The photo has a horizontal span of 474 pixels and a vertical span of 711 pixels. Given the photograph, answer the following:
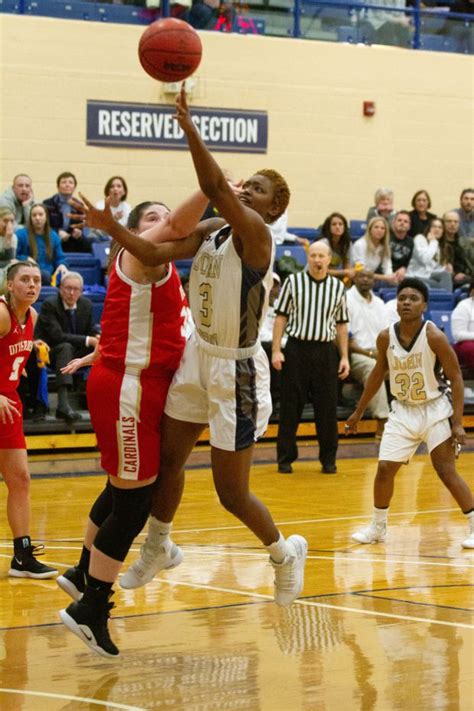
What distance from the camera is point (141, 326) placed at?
524 centimetres

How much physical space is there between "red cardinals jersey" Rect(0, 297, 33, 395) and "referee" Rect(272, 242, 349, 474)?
183 inches

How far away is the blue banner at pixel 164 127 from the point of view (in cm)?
1460

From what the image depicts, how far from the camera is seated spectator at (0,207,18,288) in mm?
11992

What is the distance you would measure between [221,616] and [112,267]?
1689 millimetres

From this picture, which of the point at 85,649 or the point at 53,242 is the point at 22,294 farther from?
the point at 53,242

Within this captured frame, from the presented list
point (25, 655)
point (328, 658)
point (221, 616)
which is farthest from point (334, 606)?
point (25, 655)

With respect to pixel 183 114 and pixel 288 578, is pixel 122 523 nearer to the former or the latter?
pixel 288 578

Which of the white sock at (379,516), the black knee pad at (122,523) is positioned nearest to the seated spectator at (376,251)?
the white sock at (379,516)

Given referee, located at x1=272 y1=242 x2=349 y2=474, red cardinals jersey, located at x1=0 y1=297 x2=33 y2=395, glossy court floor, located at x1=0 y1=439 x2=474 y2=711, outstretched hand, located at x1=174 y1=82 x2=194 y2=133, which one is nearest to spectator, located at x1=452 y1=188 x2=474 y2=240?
referee, located at x1=272 y1=242 x2=349 y2=474

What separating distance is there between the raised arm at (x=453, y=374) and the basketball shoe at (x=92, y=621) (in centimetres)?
331

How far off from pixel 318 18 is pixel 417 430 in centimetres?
907

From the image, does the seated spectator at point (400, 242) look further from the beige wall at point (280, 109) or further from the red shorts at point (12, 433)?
the red shorts at point (12, 433)

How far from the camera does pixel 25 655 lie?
17.3ft

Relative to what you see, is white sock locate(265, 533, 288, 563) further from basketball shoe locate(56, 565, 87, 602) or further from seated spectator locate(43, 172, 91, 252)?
seated spectator locate(43, 172, 91, 252)
